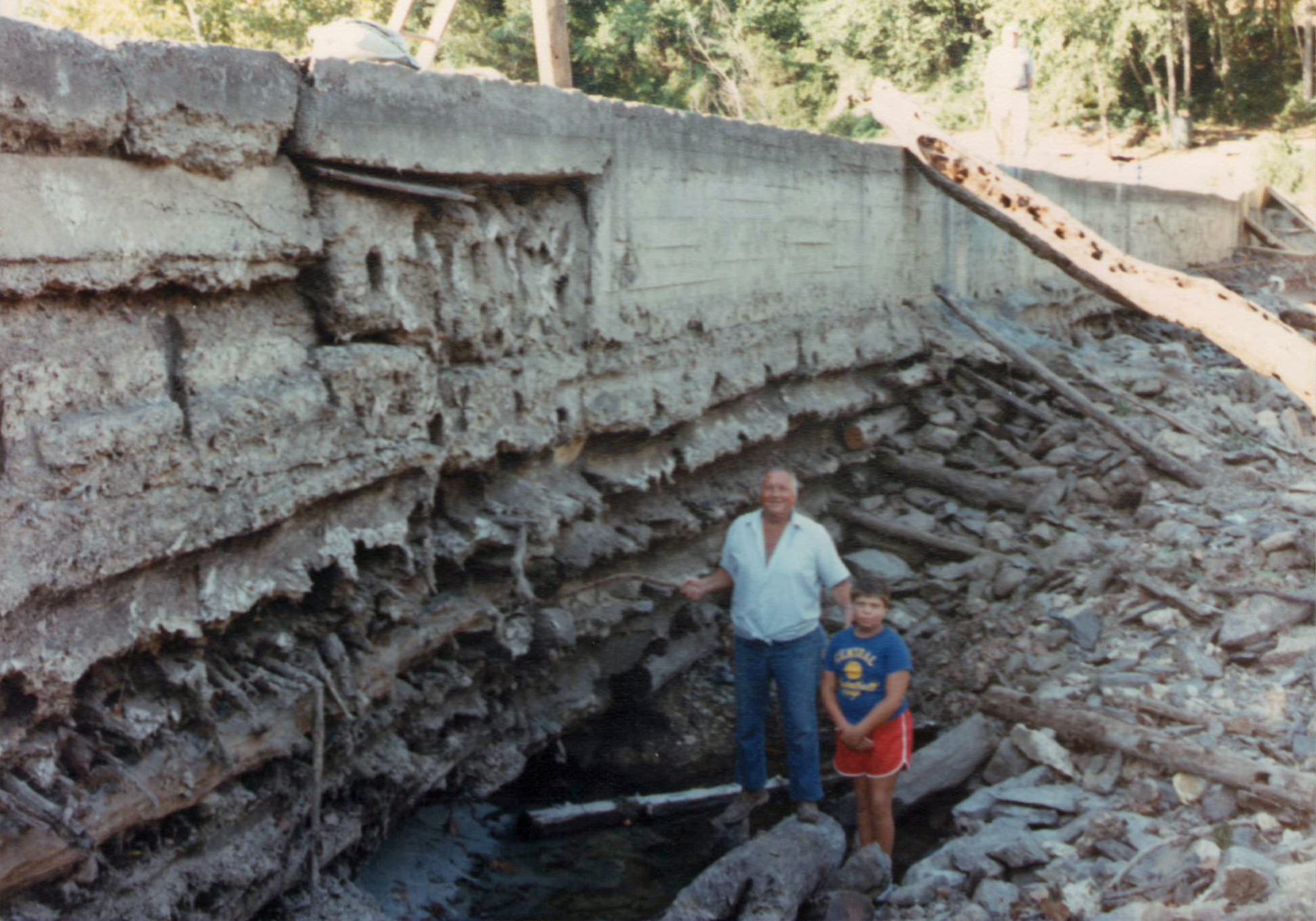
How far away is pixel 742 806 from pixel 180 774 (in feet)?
8.20

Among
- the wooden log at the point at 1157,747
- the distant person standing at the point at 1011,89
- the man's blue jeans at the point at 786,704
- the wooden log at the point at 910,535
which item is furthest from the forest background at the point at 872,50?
the man's blue jeans at the point at 786,704

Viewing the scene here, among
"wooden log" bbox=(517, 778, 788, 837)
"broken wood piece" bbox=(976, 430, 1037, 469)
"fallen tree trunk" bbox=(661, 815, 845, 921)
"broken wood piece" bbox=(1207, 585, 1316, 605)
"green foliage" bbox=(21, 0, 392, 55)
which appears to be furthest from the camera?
"green foliage" bbox=(21, 0, 392, 55)

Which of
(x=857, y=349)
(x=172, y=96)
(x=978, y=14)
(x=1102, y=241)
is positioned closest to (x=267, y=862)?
(x=172, y=96)

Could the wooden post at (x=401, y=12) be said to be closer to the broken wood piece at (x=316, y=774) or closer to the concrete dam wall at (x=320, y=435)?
the concrete dam wall at (x=320, y=435)

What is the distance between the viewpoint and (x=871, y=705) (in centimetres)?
482

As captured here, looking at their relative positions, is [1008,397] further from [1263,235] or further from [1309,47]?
[1309,47]

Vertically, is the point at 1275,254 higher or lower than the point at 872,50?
lower

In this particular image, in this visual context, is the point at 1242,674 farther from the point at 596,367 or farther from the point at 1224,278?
the point at 1224,278

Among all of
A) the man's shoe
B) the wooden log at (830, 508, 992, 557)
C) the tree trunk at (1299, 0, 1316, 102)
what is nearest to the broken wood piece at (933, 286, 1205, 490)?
the wooden log at (830, 508, 992, 557)

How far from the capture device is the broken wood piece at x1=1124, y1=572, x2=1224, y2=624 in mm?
5965

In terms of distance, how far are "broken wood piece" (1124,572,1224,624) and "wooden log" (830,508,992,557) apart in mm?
895

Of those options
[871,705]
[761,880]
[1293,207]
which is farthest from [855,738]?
[1293,207]

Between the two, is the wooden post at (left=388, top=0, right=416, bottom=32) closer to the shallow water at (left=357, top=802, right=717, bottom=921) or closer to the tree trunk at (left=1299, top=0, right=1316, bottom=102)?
Answer: the shallow water at (left=357, top=802, right=717, bottom=921)

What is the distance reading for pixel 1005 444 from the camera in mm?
7797
